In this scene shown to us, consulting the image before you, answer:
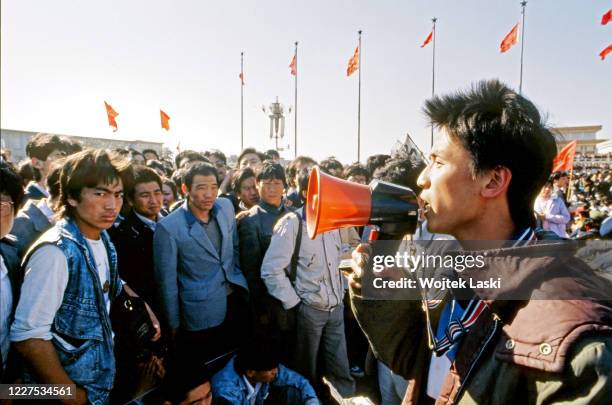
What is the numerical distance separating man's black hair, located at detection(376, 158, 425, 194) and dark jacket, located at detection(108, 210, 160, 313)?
2.27 metres

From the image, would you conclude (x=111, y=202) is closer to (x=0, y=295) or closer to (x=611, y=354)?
(x=0, y=295)

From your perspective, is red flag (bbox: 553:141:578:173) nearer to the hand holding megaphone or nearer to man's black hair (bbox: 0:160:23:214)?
the hand holding megaphone

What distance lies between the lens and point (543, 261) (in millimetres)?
909

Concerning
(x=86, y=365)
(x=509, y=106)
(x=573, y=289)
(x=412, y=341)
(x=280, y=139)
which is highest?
(x=280, y=139)

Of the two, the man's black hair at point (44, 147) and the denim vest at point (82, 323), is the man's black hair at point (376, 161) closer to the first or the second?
the man's black hair at point (44, 147)

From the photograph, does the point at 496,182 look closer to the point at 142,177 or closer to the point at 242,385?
the point at 242,385

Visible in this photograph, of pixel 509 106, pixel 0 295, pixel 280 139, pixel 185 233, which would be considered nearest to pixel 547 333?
pixel 509 106

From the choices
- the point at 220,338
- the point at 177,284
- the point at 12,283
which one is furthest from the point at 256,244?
the point at 12,283

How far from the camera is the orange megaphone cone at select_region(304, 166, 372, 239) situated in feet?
4.74

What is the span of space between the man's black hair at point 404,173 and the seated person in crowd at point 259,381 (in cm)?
177

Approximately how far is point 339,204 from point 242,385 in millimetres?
2264

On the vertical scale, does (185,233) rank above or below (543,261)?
below

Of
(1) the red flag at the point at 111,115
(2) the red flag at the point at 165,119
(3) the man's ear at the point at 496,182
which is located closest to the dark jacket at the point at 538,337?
(3) the man's ear at the point at 496,182

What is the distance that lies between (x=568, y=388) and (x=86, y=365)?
2.14 m
